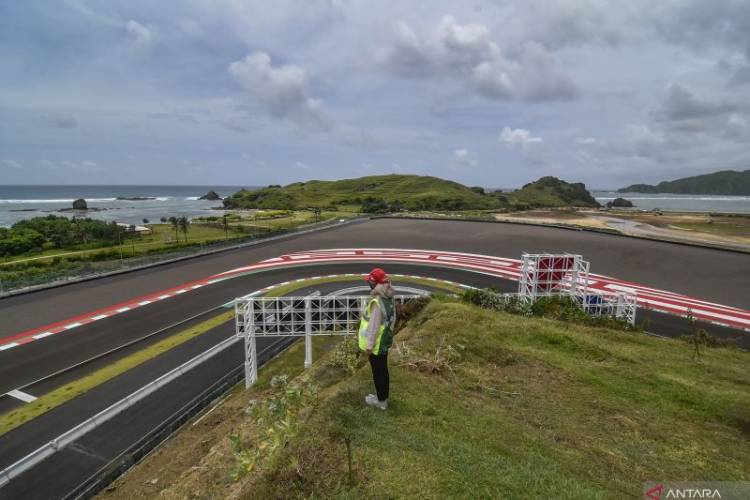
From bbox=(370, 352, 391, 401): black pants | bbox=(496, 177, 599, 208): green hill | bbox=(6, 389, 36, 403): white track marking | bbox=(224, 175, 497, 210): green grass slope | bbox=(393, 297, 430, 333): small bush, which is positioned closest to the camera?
bbox=(370, 352, 391, 401): black pants

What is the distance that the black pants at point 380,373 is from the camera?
7195 millimetres

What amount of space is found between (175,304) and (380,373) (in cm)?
Answer: 2606

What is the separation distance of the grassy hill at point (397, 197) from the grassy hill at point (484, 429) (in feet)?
311

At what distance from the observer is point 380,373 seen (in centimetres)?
739

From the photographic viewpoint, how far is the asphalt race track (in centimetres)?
1381

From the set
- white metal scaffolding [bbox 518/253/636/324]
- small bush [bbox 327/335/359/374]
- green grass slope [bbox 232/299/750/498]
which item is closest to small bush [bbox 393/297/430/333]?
green grass slope [bbox 232/299/750/498]

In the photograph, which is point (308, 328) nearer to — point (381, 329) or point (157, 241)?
point (381, 329)

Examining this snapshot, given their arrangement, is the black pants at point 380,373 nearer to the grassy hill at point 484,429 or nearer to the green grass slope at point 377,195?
the grassy hill at point 484,429

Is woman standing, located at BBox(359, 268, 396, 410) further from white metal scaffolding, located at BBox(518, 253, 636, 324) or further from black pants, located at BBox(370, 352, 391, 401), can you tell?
white metal scaffolding, located at BBox(518, 253, 636, 324)

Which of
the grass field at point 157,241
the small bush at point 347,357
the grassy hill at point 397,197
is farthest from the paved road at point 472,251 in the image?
the grassy hill at point 397,197

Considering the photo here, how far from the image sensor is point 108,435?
549 inches

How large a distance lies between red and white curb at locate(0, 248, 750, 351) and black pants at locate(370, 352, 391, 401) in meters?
17.1

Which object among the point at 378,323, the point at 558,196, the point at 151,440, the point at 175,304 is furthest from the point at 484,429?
the point at 558,196

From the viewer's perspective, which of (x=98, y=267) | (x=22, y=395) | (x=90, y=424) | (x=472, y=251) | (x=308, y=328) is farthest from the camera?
→ (x=472, y=251)
